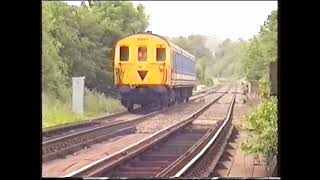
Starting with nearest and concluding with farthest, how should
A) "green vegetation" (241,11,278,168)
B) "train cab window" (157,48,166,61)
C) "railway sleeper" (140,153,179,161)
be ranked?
1. "green vegetation" (241,11,278,168)
2. "railway sleeper" (140,153,179,161)
3. "train cab window" (157,48,166,61)

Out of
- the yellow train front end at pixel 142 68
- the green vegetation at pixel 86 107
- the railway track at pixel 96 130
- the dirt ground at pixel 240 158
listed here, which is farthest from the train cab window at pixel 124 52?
the dirt ground at pixel 240 158

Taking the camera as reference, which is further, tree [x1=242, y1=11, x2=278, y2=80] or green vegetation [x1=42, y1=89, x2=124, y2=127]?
green vegetation [x1=42, y1=89, x2=124, y2=127]

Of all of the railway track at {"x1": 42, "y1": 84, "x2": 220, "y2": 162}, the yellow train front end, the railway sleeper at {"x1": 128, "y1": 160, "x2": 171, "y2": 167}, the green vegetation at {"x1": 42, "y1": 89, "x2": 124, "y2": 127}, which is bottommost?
the railway sleeper at {"x1": 128, "y1": 160, "x2": 171, "y2": 167}

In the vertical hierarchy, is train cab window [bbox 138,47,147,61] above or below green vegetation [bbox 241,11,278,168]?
above

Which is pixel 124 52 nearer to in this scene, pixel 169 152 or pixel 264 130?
pixel 169 152

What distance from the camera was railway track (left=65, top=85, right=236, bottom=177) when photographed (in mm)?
3293

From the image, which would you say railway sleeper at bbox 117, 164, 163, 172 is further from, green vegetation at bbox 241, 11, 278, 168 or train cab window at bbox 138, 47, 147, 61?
train cab window at bbox 138, 47, 147, 61

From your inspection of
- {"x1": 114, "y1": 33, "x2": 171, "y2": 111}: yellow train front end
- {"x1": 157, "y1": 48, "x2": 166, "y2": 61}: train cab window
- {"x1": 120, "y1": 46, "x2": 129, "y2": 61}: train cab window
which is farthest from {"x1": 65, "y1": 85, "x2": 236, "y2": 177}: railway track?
{"x1": 120, "y1": 46, "x2": 129, "y2": 61}: train cab window

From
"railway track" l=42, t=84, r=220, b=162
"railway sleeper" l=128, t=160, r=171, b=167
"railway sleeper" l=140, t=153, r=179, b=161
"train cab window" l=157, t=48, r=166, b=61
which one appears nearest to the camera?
"railway sleeper" l=128, t=160, r=171, b=167

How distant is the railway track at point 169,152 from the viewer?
3.29 meters

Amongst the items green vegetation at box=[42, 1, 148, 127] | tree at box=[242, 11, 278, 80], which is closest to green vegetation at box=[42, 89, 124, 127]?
green vegetation at box=[42, 1, 148, 127]

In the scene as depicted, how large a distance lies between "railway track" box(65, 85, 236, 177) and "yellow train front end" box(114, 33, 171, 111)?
1.05 ft
